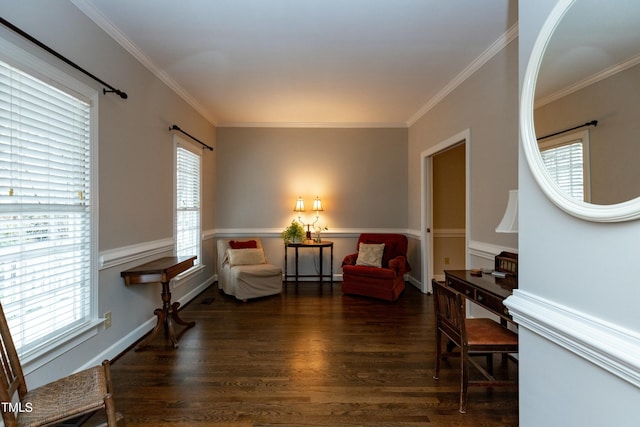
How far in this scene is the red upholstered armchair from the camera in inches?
160

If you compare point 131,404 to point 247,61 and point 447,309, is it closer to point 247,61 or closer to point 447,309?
point 447,309

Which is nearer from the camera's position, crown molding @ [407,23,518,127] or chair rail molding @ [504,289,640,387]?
chair rail molding @ [504,289,640,387]

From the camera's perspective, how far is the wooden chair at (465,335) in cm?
186

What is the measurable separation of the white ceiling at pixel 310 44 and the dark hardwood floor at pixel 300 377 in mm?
2707

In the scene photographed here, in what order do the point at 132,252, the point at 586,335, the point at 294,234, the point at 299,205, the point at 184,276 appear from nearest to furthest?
the point at 586,335, the point at 132,252, the point at 184,276, the point at 294,234, the point at 299,205

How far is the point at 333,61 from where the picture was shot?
9.66ft

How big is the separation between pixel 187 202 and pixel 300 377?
279cm

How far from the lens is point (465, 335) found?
187cm

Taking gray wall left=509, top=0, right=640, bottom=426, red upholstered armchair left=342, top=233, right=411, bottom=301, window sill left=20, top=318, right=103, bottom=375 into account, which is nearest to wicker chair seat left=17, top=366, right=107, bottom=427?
window sill left=20, top=318, right=103, bottom=375

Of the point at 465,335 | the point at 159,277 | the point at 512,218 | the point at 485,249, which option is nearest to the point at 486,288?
the point at 465,335

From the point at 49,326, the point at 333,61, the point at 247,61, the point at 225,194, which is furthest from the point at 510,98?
the point at 225,194

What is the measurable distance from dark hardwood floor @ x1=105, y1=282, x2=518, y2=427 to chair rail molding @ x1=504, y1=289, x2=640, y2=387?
3.79ft

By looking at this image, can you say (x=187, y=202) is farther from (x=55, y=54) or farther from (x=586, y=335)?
(x=586, y=335)

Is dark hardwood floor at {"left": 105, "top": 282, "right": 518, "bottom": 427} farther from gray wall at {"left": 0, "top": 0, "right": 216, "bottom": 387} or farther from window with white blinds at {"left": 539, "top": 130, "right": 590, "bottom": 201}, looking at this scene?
window with white blinds at {"left": 539, "top": 130, "right": 590, "bottom": 201}
